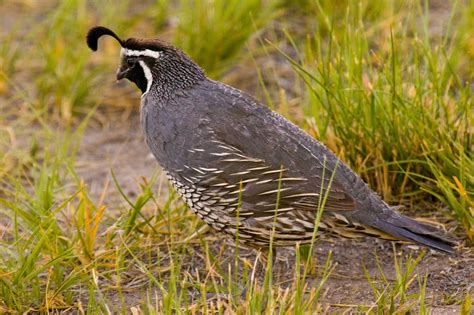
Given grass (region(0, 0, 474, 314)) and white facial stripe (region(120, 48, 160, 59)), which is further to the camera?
white facial stripe (region(120, 48, 160, 59))

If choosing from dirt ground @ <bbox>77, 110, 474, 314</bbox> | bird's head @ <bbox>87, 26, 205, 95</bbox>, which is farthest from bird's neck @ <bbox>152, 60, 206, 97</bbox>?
dirt ground @ <bbox>77, 110, 474, 314</bbox>

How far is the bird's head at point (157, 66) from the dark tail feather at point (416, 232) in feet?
3.28

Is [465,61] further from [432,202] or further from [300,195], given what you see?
[300,195]

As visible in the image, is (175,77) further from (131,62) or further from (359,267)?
(359,267)

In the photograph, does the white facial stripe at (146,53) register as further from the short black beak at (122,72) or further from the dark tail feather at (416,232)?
the dark tail feather at (416,232)

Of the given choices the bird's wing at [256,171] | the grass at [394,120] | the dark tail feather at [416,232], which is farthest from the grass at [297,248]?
the bird's wing at [256,171]

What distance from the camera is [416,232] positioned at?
3672 millimetres

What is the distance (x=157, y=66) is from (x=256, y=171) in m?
0.69

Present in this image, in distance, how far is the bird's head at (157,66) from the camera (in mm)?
4039

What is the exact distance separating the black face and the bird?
342 mm

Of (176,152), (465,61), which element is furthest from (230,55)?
(176,152)

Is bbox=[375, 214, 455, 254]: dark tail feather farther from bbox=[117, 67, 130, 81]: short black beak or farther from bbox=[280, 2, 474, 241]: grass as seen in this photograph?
bbox=[117, 67, 130, 81]: short black beak

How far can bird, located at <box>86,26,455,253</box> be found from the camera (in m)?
3.73

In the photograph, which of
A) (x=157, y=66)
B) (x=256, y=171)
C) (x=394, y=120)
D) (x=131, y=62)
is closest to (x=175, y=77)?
(x=157, y=66)
